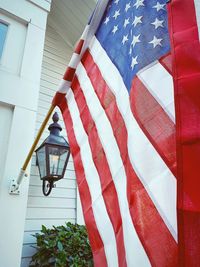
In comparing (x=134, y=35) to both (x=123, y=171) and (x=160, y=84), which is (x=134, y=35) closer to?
(x=160, y=84)

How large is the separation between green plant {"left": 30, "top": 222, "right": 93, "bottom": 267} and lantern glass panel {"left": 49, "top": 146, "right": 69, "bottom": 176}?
0.83m

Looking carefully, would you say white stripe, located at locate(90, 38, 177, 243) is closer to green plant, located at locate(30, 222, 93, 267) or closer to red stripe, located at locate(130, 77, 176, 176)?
red stripe, located at locate(130, 77, 176, 176)

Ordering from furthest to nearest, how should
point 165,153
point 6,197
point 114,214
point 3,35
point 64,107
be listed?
point 3,35, point 6,197, point 64,107, point 114,214, point 165,153

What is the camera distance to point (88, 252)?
8.70 ft

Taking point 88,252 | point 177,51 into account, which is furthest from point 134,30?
point 88,252

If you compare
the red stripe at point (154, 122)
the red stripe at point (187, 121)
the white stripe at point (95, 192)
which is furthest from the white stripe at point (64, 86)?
the red stripe at point (187, 121)

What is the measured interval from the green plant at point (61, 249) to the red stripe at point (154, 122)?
81.1 inches

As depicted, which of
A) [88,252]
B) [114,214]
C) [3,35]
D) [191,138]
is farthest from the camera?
[3,35]

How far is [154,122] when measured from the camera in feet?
3.13

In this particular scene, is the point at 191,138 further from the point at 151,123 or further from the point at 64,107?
the point at 64,107

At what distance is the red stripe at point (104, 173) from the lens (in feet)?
3.37

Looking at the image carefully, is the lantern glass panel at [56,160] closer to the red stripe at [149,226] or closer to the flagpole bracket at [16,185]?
the flagpole bracket at [16,185]

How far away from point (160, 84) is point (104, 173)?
56 centimetres

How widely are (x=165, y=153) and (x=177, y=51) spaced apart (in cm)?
42
